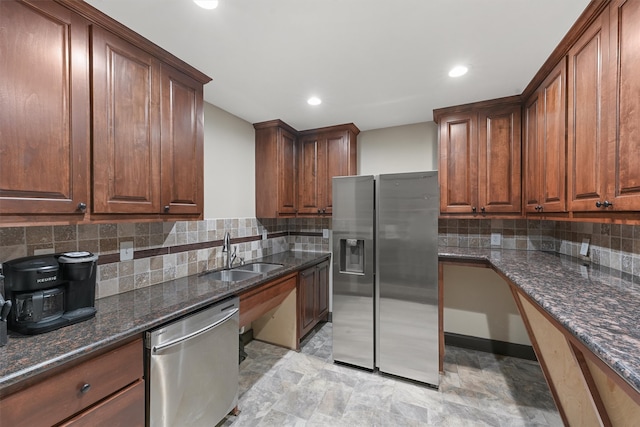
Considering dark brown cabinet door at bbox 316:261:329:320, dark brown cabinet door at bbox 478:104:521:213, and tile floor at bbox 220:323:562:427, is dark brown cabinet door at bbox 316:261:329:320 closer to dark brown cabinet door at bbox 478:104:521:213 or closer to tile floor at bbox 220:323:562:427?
tile floor at bbox 220:323:562:427

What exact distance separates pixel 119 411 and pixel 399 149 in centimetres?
319

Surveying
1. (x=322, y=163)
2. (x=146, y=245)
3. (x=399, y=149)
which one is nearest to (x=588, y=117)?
(x=399, y=149)

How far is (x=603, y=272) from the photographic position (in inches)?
64.1

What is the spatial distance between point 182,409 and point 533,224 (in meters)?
3.26

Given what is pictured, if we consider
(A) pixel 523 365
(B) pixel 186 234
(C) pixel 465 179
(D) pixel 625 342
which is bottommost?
(A) pixel 523 365

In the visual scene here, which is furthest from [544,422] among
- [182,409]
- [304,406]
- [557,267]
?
[182,409]

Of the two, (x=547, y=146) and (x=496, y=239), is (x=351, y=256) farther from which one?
(x=547, y=146)

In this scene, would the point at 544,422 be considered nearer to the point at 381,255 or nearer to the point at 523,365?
the point at 523,365

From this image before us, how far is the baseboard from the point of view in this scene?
255 cm

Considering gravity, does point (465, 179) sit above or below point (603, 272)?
above

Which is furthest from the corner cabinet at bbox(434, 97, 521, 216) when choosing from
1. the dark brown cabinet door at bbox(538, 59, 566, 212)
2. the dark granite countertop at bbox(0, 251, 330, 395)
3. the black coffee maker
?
the black coffee maker

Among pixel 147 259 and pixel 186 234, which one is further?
pixel 186 234

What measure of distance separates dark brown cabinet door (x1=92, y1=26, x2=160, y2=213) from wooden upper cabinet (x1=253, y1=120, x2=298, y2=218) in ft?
4.70

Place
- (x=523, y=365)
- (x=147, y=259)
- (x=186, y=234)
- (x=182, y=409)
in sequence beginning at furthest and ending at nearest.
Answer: (x=523, y=365), (x=186, y=234), (x=147, y=259), (x=182, y=409)
